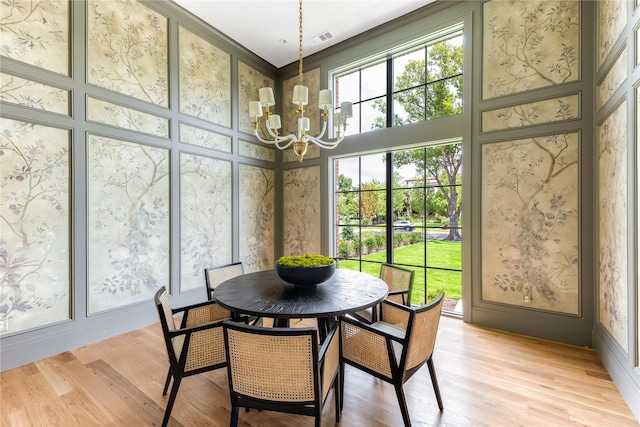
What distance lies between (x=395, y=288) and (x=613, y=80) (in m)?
2.39

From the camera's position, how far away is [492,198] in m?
3.00

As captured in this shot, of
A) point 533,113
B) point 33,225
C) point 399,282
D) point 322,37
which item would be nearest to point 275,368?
point 399,282

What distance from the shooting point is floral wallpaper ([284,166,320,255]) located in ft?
14.6

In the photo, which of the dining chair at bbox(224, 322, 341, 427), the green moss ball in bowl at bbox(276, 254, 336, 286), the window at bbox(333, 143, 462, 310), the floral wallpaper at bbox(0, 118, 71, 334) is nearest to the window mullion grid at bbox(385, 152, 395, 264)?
the window at bbox(333, 143, 462, 310)

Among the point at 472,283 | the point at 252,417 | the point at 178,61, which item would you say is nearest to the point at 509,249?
the point at 472,283

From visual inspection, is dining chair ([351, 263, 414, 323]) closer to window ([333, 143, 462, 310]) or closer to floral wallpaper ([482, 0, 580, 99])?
window ([333, 143, 462, 310])

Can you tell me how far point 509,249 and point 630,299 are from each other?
1139 mm

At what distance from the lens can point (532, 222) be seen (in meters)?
2.79

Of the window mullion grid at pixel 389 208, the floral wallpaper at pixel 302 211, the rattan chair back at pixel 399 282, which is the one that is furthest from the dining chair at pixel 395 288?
the floral wallpaper at pixel 302 211

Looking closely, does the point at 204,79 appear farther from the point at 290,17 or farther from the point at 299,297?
the point at 299,297

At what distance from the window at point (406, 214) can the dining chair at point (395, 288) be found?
1.09 meters

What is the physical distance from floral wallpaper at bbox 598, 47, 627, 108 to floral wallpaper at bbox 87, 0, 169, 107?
14.1ft

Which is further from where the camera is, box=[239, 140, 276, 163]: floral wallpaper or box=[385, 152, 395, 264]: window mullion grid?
box=[239, 140, 276, 163]: floral wallpaper

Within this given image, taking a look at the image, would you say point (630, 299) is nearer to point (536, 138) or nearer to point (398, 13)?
point (536, 138)
